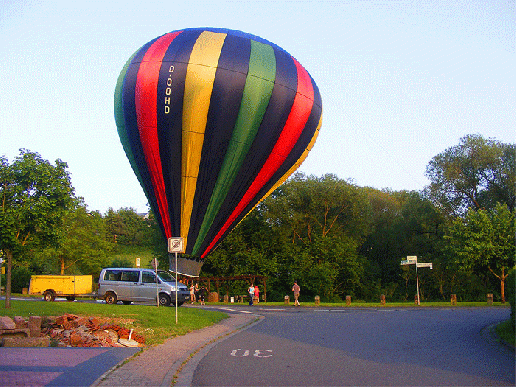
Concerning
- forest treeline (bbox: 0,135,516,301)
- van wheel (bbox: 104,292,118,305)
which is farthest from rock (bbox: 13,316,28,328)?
forest treeline (bbox: 0,135,516,301)

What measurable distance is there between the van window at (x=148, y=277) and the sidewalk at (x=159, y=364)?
13459 millimetres

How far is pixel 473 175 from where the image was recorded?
5781cm

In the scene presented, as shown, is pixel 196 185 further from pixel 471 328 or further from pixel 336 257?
pixel 336 257

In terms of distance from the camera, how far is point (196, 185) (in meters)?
25.7

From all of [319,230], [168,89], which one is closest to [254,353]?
[168,89]

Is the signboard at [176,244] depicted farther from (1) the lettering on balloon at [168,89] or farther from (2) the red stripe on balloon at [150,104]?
(1) the lettering on balloon at [168,89]

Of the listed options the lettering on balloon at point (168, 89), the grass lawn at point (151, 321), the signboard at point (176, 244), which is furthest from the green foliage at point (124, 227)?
the signboard at point (176, 244)

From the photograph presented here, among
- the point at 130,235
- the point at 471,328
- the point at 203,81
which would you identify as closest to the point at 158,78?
the point at 203,81

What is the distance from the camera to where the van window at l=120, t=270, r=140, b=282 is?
3023 centimetres

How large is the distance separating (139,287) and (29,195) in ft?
23.8

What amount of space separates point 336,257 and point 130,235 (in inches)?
2407

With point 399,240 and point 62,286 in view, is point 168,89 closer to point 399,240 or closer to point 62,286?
point 62,286

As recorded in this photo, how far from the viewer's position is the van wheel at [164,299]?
29.3 m

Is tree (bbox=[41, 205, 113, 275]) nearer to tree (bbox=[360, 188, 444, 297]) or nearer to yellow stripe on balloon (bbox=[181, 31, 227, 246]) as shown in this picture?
tree (bbox=[360, 188, 444, 297])
